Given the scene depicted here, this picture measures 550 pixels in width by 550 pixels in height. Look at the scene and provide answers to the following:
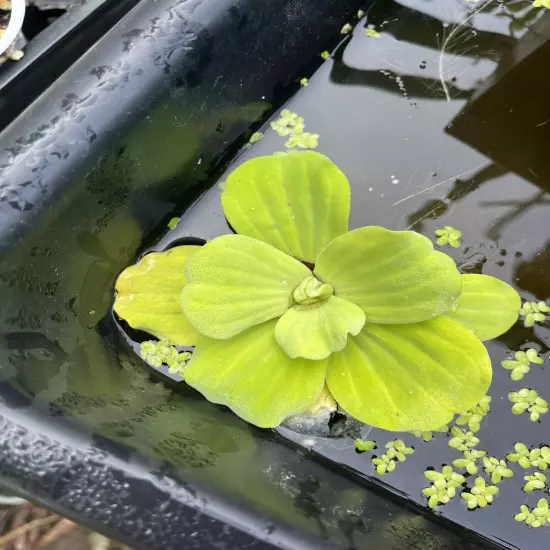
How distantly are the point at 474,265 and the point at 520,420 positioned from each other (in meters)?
0.35

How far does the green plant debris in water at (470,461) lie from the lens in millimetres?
1077

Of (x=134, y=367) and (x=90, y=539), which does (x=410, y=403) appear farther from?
(x=90, y=539)

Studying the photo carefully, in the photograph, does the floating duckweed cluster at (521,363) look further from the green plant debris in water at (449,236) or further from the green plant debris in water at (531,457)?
the green plant debris in water at (449,236)

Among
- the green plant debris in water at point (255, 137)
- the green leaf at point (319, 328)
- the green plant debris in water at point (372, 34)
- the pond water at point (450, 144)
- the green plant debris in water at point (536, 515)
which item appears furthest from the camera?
the green plant debris in water at point (372, 34)

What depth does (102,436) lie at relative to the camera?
2.51ft

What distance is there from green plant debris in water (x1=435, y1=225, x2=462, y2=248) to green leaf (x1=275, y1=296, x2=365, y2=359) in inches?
15.4

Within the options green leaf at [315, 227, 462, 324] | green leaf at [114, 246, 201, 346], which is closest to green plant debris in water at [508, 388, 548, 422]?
green leaf at [315, 227, 462, 324]

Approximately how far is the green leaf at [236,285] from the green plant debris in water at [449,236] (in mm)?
403

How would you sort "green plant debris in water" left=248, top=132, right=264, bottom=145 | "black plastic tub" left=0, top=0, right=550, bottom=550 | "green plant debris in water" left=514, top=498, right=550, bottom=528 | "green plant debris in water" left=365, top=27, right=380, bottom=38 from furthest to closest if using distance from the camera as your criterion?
"green plant debris in water" left=365, top=27, right=380, bottom=38, "green plant debris in water" left=248, top=132, right=264, bottom=145, "green plant debris in water" left=514, top=498, right=550, bottom=528, "black plastic tub" left=0, top=0, right=550, bottom=550

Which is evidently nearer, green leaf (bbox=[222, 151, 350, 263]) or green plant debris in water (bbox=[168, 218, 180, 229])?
green leaf (bbox=[222, 151, 350, 263])

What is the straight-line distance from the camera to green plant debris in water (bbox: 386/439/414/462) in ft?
3.55

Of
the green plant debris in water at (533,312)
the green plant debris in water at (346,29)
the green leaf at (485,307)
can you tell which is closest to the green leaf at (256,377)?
the green leaf at (485,307)

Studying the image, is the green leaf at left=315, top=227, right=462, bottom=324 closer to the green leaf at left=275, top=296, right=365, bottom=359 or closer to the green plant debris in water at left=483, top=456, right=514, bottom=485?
the green leaf at left=275, top=296, right=365, bottom=359

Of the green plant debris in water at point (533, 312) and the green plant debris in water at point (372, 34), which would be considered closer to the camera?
the green plant debris in water at point (533, 312)
